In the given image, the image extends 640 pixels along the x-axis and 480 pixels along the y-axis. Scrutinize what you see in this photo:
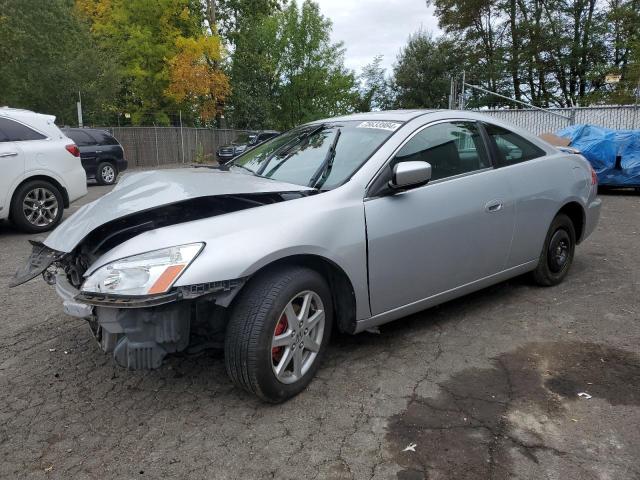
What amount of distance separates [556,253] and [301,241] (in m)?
2.94

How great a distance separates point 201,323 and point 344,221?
979 millimetres

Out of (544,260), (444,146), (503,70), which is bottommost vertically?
(544,260)

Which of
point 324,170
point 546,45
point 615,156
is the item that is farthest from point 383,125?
point 546,45

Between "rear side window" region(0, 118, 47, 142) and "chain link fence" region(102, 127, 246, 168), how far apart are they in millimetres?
16479

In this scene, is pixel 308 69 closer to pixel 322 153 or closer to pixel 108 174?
pixel 108 174

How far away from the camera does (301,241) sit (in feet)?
9.14

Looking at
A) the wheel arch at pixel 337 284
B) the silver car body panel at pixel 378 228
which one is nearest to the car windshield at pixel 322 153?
the silver car body panel at pixel 378 228

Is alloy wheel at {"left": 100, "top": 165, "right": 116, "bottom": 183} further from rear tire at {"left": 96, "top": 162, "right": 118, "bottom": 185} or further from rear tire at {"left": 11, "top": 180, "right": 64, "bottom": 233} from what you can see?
rear tire at {"left": 11, "top": 180, "right": 64, "bottom": 233}

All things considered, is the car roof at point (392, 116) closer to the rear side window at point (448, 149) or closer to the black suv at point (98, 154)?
the rear side window at point (448, 149)

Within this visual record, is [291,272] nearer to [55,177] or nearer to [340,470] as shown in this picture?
[340,470]

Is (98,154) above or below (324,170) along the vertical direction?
above

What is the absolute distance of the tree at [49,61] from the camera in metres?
21.3

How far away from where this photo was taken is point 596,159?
11820mm

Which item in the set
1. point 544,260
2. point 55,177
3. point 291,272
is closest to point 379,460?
point 291,272
